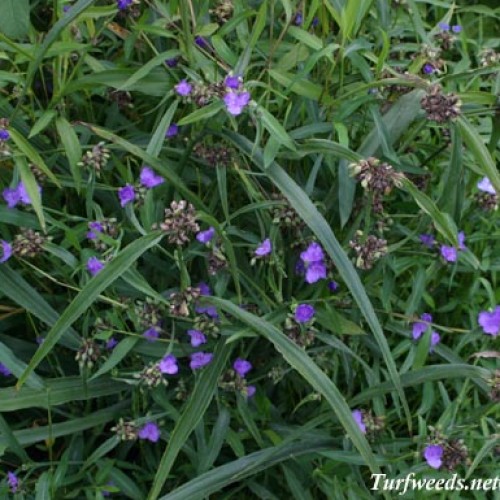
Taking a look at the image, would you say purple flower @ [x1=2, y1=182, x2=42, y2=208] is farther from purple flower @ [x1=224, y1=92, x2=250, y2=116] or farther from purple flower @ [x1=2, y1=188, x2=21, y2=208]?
purple flower @ [x1=224, y1=92, x2=250, y2=116]

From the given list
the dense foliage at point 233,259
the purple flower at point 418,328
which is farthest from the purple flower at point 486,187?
the purple flower at point 418,328

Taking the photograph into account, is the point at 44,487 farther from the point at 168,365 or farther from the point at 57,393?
the point at 168,365

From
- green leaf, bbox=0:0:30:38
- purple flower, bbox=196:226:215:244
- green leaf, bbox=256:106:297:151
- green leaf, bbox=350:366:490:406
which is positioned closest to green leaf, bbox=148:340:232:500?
purple flower, bbox=196:226:215:244

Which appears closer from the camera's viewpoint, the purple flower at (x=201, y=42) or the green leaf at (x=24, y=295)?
the green leaf at (x=24, y=295)

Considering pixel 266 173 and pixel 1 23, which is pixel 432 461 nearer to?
pixel 266 173

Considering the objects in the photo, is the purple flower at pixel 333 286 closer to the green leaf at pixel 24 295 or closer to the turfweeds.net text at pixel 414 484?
the turfweeds.net text at pixel 414 484

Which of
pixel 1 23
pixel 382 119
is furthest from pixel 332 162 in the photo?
pixel 1 23
